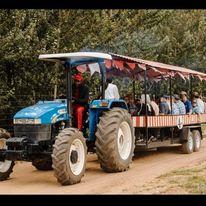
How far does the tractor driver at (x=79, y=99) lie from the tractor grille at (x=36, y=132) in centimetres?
111

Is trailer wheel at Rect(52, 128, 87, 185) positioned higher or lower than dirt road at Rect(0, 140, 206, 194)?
higher

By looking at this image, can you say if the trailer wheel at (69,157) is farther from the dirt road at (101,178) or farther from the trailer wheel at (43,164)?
the trailer wheel at (43,164)

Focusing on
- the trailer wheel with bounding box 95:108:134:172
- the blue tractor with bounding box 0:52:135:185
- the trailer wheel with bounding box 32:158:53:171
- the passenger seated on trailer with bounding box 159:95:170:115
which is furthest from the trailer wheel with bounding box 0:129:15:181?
the passenger seated on trailer with bounding box 159:95:170:115

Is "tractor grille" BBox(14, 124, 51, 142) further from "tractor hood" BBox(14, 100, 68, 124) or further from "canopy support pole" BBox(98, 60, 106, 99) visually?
"canopy support pole" BBox(98, 60, 106, 99)

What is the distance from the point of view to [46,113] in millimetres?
10891

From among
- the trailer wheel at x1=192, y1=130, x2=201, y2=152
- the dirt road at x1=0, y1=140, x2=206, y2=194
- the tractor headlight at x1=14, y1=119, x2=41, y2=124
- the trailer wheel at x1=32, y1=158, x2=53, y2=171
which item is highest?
the tractor headlight at x1=14, y1=119, x2=41, y2=124

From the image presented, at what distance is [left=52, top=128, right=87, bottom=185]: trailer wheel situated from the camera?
987 centimetres

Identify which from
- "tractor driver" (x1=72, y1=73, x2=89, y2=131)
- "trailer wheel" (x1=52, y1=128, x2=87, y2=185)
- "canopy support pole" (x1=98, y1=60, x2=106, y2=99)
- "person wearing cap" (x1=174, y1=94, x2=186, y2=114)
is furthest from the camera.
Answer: "person wearing cap" (x1=174, y1=94, x2=186, y2=114)

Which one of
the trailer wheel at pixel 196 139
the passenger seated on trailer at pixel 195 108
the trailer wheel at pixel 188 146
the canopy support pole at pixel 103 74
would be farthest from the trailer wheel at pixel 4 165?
the passenger seated on trailer at pixel 195 108

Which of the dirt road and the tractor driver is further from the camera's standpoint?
the tractor driver

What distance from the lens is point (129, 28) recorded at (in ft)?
61.5

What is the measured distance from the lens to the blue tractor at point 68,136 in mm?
10133

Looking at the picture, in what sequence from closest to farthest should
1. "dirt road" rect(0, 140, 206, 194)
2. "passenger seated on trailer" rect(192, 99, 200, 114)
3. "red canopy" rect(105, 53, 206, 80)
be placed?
"dirt road" rect(0, 140, 206, 194)
"red canopy" rect(105, 53, 206, 80)
"passenger seated on trailer" rect(192, 99, 200, 114)

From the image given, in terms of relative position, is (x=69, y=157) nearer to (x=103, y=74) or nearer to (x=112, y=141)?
(x=112, y=141)
